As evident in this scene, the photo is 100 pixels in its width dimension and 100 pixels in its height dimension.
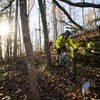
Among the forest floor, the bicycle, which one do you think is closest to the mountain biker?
the bicycle

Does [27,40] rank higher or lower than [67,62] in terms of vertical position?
higher

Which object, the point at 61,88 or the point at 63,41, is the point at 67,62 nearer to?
the point at 63,41

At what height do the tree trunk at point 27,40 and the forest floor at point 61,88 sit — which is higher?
the tree trunk at point 27,40

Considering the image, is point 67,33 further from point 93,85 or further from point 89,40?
point 93,85

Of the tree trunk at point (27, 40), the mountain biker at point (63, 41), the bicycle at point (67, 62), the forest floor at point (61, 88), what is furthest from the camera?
the bicycle at point (67, 62)

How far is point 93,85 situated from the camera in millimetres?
4219

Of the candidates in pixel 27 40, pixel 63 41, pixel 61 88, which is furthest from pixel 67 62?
pixel 27 40

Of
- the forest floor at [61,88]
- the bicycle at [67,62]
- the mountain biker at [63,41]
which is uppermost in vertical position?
the mountain biker at [63,41]

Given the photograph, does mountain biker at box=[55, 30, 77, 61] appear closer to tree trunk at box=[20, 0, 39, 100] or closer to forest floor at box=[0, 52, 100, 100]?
forest floor at box=[0, 52, 100, 100]

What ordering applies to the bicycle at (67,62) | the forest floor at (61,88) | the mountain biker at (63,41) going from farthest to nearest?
the bicycle at (67,62) < the mountain biker at (63,41) < the forest floor at (61,88)

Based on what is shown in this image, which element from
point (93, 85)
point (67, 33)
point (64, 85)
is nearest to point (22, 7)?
point (67, 33)

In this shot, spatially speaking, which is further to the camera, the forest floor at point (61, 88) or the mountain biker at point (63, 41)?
the mountain biker at point (63, 41)

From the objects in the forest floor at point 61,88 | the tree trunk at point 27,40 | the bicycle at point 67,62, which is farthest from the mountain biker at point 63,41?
the tree trunk at point 27,40

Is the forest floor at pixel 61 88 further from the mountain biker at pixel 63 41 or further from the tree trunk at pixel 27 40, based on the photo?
the mountain biker at pixel 63 41
